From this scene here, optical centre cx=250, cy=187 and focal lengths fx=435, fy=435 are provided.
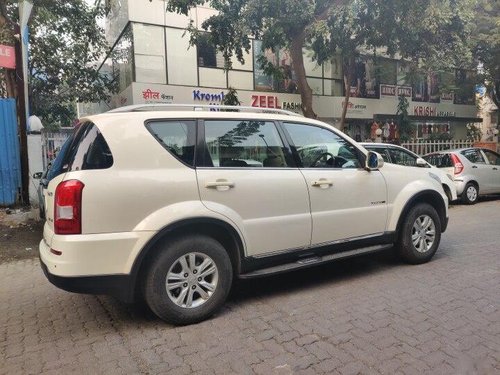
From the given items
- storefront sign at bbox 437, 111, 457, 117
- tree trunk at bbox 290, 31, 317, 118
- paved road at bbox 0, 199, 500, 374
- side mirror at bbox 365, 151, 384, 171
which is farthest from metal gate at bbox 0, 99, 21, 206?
storefront sign at bbox 437, 111, 457, 117

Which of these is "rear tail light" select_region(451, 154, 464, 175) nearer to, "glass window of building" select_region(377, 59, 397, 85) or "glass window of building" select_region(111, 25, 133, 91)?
"glass window of building" select_region(377, 59, 397, 85)

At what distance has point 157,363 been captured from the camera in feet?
10.1

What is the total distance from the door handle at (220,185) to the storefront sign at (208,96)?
506 inches

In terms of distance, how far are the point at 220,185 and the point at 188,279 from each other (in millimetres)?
840

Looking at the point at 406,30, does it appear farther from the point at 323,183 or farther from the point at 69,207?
the point at 69,207

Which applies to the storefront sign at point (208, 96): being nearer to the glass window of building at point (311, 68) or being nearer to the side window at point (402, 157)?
the glass window of building at point (311, 68)

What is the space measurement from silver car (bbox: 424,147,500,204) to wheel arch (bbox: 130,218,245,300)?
871 cm

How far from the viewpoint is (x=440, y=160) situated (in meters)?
11.6

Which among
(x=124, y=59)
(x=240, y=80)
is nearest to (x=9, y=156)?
(x=124, y=59)

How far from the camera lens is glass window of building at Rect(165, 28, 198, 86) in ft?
51.2

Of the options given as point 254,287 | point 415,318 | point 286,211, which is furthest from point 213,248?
point 415,318

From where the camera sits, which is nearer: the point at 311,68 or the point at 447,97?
the point at 311,68

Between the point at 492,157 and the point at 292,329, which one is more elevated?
the point at 492,157

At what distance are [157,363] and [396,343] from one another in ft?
5.82
